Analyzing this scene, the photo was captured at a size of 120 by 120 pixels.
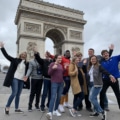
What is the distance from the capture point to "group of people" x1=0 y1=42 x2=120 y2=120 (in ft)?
13.3

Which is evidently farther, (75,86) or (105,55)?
(105,55)

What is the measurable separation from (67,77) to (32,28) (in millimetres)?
21195

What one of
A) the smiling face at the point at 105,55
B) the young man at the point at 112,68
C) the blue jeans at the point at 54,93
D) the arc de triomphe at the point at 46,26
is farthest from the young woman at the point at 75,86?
the arc de triomphe at the point at 46,26

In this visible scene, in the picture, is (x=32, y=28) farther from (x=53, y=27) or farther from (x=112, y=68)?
(x=112, y=68)

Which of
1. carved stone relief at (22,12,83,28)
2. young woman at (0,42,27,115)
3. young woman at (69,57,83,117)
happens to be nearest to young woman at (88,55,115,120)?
young woman at (69,57,83,117)

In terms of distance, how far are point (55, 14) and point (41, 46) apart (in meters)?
5.25

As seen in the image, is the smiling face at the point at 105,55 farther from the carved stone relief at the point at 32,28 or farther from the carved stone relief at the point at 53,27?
the carved stone relief at the point at 53,27

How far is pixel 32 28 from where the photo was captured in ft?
82.4

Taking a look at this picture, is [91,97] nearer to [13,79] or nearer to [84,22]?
[13,79]

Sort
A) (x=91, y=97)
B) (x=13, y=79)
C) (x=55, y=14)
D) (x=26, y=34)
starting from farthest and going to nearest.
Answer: (x=55, y=14) < (x=26, y=34) < (x=13, y=79) < (x=91, y=97)

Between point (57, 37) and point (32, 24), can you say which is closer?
point (32, 24)

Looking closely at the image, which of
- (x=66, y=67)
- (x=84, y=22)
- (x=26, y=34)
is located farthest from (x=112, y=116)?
(x=84, y=22)

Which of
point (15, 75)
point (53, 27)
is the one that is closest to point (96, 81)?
point (15, 75)

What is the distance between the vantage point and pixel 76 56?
471cm
